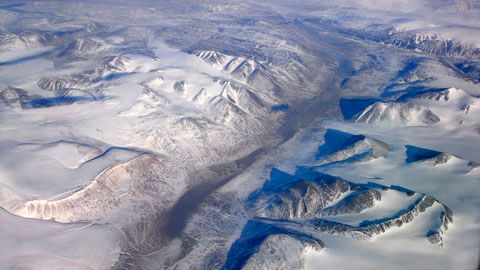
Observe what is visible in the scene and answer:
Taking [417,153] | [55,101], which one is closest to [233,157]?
[417,153]

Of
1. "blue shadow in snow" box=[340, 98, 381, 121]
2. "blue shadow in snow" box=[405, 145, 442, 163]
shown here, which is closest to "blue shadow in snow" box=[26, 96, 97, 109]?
"blue shadow in snow" box=[340, 98, 381, 121]

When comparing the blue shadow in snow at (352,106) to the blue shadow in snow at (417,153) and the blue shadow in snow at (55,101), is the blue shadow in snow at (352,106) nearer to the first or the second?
the blue shadow in snow at (417,153)

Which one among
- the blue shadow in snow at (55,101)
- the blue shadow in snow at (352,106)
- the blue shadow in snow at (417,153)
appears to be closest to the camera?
the blue shadow in snow at (417,153)

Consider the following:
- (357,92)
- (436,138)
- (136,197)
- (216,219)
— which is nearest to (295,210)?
(216,219)

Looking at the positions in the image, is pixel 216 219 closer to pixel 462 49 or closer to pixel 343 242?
pixel 343 242

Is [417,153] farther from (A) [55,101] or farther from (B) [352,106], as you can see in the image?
(A) [55,101]

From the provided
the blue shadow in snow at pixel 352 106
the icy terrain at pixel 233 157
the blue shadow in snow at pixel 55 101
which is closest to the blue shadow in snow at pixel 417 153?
the icy terrain at pixel 233 157

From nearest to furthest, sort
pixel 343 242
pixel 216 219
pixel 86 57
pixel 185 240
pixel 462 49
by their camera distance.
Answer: pixel 343 242 < pixel 185 240 < pixel 216 219 < pixel 86 57 < pixel 462 49

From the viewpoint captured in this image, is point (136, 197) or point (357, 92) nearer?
point (136, 197)
